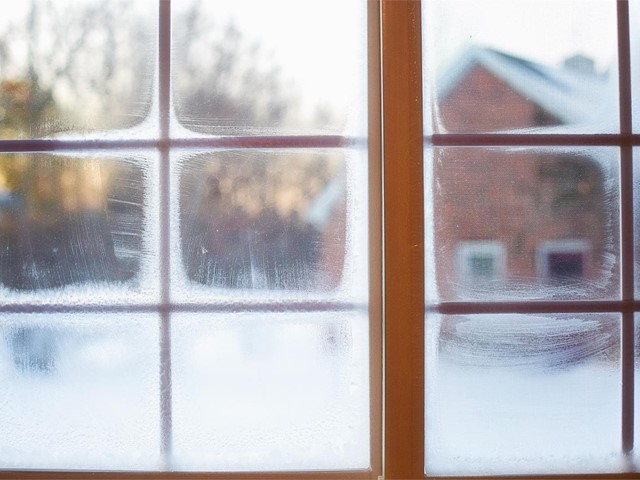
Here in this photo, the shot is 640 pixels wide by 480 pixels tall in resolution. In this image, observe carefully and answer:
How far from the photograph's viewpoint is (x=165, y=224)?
4.06 feet

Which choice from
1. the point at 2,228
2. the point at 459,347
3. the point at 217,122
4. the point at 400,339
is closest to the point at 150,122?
the point at 217,122

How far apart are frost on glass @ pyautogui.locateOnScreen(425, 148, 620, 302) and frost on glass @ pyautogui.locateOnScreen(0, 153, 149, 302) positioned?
699mm

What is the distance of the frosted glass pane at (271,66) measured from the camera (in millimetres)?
1235

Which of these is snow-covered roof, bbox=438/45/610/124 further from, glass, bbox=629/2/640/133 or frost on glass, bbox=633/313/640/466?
frost on glass, bbox=633/313/640/466

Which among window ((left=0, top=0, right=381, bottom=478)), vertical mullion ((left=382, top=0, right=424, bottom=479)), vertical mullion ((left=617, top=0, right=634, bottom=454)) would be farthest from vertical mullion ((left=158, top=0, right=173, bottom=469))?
vertical mullion ((left=617, top=0, right=634, bottom=454))

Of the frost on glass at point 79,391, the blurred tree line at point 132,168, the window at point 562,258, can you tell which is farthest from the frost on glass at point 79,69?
the window at point 562,258

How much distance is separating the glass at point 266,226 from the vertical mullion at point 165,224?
3 centimetres

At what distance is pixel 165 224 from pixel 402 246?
1.83 feet

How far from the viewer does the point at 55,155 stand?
1.24 meters

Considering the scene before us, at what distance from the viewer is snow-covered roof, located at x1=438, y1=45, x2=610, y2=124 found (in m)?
1.23

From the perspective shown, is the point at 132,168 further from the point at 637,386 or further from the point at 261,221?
the point at 637,386

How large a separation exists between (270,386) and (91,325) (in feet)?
1.48

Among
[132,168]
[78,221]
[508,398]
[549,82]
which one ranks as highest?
[549,82]

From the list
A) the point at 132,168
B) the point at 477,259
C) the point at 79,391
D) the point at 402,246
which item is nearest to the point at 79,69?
the point at 132,168
